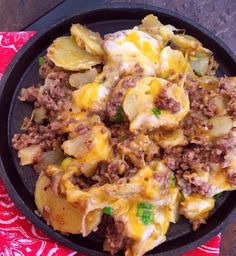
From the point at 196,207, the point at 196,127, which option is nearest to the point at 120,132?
the point at 196,127

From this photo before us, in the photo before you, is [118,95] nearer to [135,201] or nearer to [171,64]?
[171,64]

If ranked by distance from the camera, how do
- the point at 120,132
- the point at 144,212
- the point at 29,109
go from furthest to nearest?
the point at 29,109 → the point at 120,132 → the point at 144,212

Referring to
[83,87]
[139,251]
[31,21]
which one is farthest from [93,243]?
[31,21]

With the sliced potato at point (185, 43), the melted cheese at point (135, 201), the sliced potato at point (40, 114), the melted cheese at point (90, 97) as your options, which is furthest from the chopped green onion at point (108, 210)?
the sliced potato at point (185, 43)

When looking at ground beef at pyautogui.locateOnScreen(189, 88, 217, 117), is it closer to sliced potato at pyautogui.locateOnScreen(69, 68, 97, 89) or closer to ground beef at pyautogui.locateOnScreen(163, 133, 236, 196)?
ground beef at pyautogui.locateOnScreen(163, 133, 236, 196)

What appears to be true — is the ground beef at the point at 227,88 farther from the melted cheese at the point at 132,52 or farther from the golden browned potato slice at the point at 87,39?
the golden browned potato slice at the point at 87,39
